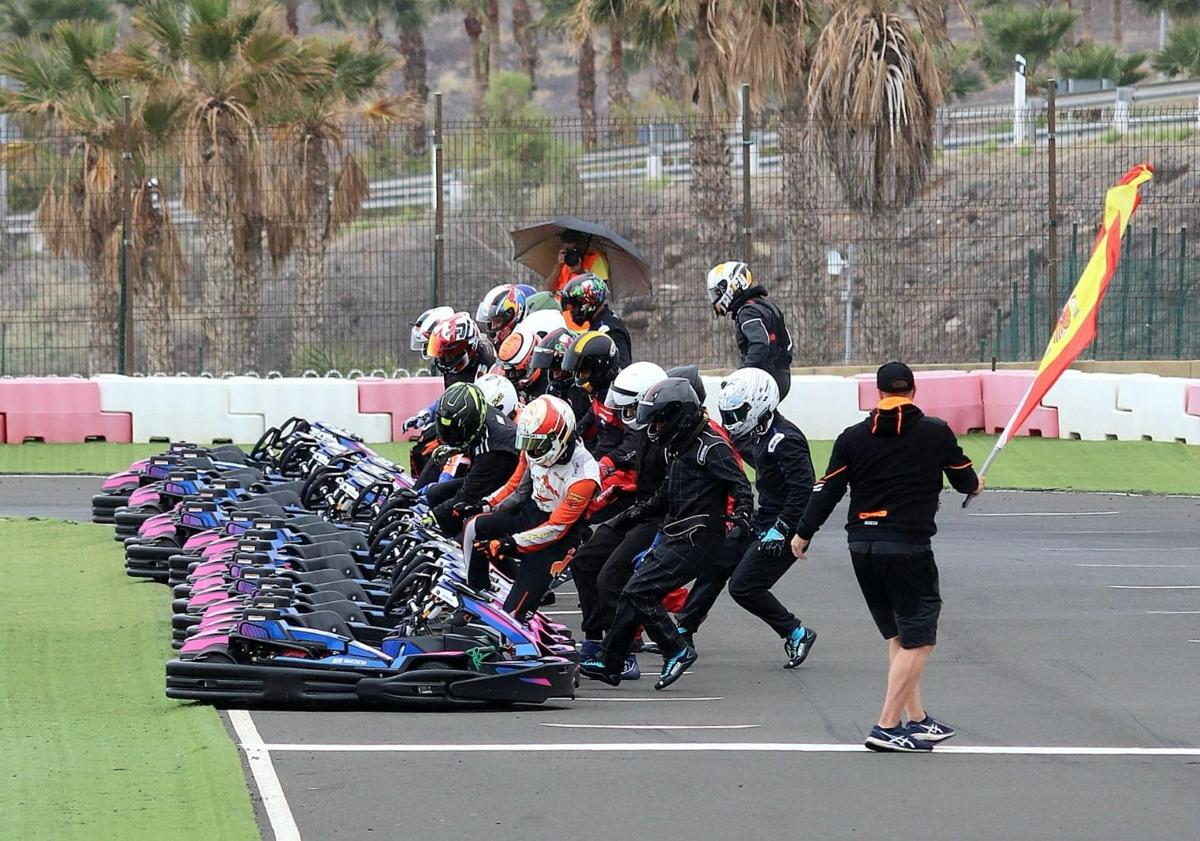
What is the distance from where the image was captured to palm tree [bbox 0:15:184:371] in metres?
21.9

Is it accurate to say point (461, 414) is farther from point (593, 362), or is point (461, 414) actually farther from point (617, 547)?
point (617, 547)

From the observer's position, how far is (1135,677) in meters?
9.77

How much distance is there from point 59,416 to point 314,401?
8.77ft

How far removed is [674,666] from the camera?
31.6ft

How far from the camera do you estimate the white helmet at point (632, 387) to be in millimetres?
10298

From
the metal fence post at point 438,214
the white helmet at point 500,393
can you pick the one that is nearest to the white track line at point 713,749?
the white helmet at point 500,393

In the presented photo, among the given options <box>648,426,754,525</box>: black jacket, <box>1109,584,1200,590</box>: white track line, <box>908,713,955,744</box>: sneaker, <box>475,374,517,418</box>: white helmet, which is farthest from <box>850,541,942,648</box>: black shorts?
<box>1109,584,1200,590</box>: white track line

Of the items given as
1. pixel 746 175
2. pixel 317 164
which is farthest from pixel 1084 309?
pixel 317 164

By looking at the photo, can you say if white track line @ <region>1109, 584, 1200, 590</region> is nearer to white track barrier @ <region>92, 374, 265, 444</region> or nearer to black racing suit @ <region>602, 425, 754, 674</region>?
black racing suit @ <region>602, 425, 754, 674</region>

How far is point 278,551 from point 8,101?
57.8ft

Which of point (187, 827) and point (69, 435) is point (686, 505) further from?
point (69, 435)

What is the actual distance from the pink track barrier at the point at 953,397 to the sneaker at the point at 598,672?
1020 centimetres

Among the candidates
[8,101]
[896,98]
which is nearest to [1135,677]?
[896,98]

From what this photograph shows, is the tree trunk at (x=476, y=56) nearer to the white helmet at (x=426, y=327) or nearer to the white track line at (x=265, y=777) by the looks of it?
the white helmet at (x=426, y=327)
